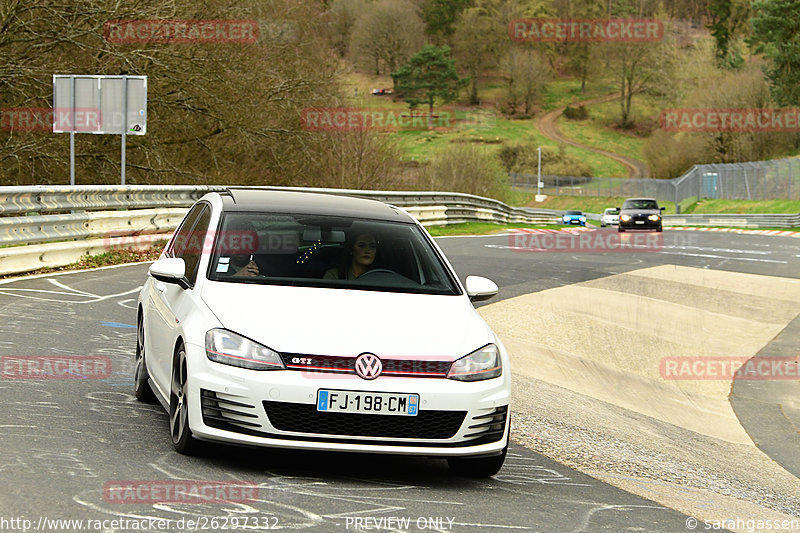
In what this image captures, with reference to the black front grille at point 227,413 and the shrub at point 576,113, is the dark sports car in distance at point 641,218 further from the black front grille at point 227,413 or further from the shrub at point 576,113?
the shrub at point 576,113

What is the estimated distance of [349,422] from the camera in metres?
5.51

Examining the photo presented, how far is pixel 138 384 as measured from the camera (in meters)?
7.55

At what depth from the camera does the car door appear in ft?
21.0

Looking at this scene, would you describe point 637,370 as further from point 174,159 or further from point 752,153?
point 752,153

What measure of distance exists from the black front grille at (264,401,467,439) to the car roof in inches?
71.1

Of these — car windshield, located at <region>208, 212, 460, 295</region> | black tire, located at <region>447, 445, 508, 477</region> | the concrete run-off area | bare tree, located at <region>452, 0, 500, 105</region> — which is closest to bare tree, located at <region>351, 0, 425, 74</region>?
bare tree, located at <region>452, 0, 500, 105</region>

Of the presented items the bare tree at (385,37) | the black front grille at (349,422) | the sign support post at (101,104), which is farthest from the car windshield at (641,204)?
the bare tree at (385,37)

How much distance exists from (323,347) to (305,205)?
6.13ft

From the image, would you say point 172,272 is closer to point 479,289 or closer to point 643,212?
point 479,289

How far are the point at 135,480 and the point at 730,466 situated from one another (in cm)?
547

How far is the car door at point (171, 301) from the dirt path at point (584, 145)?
388ft

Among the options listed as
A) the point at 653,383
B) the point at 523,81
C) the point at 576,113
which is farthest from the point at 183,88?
the point at 523,81

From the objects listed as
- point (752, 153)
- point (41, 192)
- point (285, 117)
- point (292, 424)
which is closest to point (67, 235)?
point (41, 192)

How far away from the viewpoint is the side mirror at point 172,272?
6445 mm
